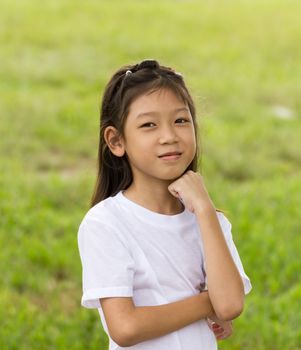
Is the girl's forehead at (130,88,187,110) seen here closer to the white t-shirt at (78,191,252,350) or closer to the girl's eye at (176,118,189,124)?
the girl's eye at (176,118,189,124)

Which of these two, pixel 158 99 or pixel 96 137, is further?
pixel 96 137

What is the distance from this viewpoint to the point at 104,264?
2.37 metres

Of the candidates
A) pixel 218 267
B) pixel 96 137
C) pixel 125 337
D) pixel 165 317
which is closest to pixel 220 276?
pixel 218 267

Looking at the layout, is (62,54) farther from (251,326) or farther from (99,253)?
(99,253)

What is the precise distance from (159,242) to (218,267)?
0.54 ft

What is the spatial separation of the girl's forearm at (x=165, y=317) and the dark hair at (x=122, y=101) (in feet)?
1.34

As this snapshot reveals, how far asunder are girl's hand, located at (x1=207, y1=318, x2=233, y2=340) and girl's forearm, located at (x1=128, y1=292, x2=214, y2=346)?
0.35ft

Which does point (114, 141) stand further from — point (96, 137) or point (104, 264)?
point (96, 137)

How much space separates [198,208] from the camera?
7.93ft

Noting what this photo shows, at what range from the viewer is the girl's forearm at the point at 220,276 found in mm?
2367

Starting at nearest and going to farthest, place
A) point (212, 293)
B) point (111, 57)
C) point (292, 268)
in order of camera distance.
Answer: point (212, 293) → point (292, 268) → point (111, 57)

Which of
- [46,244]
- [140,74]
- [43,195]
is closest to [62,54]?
[43,195]

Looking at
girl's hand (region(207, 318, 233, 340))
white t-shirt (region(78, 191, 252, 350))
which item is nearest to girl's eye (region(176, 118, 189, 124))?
white t-shirt (region(78, 191, 252, 350))

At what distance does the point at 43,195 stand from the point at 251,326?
2208 millimetres
